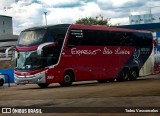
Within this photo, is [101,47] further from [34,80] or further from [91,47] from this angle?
[34,80]

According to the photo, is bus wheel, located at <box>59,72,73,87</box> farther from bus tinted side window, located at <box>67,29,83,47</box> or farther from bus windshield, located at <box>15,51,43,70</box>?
bus windshield, located at <box>15,51,43,70</box>

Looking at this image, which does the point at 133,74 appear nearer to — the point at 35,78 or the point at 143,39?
the point at 143,39

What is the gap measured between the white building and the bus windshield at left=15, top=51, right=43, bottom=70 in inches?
3824

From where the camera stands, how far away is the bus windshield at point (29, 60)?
25359 mm

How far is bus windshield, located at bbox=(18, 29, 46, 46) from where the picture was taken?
83.2 ft

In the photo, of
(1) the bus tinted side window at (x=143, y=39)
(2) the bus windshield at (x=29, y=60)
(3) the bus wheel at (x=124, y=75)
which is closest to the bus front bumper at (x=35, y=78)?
(2) the bus windshield at (x=29, y=60)

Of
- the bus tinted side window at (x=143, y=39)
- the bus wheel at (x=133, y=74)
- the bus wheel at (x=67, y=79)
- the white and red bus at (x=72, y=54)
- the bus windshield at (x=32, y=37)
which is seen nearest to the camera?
the bus windshield at (x=32, y=37)

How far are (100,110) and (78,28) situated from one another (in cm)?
1601

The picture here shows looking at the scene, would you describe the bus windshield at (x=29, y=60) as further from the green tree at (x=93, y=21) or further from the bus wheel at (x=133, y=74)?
the green tree at (x=93, y=21)

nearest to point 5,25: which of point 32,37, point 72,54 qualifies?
point 72,54

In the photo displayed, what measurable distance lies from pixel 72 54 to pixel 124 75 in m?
6.56

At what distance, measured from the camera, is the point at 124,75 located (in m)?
32.0

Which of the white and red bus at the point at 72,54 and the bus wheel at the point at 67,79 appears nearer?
the white and red bus at the point at 72,54

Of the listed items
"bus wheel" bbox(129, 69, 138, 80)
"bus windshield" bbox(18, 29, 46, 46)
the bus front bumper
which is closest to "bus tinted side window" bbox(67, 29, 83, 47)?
"bus windshield" bbox(18, 29, 46, 46)
